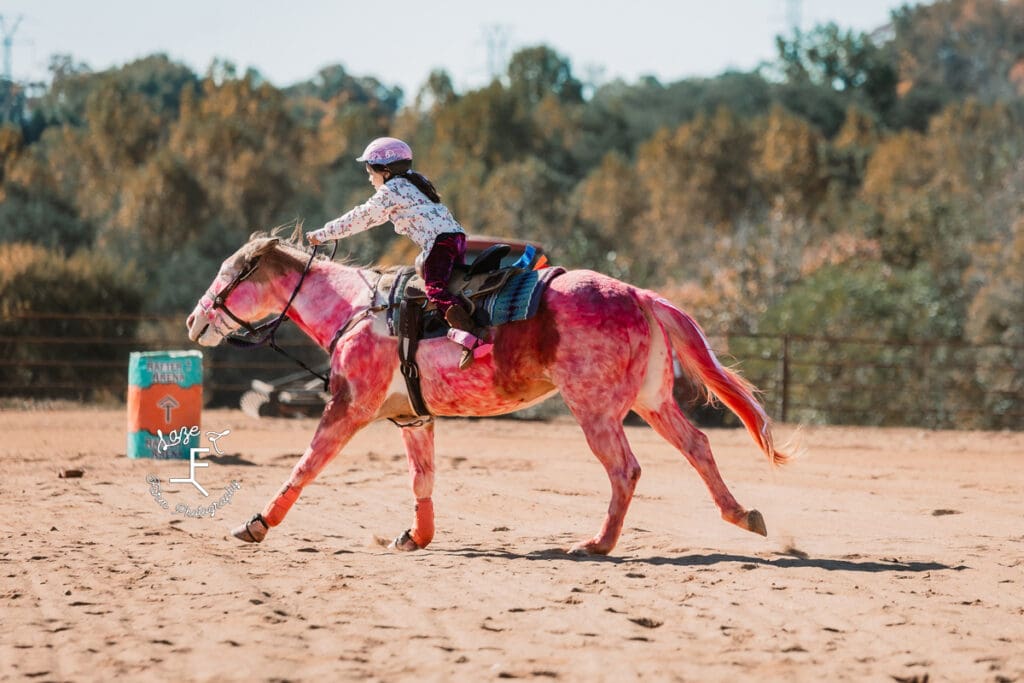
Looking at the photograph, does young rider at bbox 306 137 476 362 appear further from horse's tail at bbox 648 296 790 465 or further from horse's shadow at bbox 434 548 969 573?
horse's shadow at bbox 434 548 969 573

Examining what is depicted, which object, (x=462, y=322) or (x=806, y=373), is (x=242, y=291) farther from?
(x=806, y=373)

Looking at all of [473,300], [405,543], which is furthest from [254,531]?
[473,300]

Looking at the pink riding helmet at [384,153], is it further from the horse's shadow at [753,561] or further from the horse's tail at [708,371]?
the horse's shadow at [753,561]

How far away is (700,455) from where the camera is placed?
288 inches

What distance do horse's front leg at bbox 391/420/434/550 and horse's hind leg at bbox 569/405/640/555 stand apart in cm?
92

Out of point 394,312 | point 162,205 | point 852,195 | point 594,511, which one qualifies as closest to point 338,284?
point 394,312

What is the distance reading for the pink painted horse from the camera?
710cm

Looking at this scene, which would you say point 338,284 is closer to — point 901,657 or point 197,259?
point 901,657

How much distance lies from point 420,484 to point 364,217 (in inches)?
64.3

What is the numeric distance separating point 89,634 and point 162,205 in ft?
103

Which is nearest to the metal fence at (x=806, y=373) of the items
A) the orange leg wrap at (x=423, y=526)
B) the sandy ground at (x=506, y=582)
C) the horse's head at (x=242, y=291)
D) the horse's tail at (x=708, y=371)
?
the sandy ground at (x=506, y=582)

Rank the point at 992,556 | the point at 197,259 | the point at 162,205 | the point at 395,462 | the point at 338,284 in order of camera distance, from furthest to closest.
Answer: the point at 162,205 < the point at 197,259 < the point at 395,462 < the point at 338,284 < the point at 992,556

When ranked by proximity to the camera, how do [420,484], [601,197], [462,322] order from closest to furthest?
1. [462,322]
2. [420,484]
3. [601,197]

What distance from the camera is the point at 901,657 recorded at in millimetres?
4949
